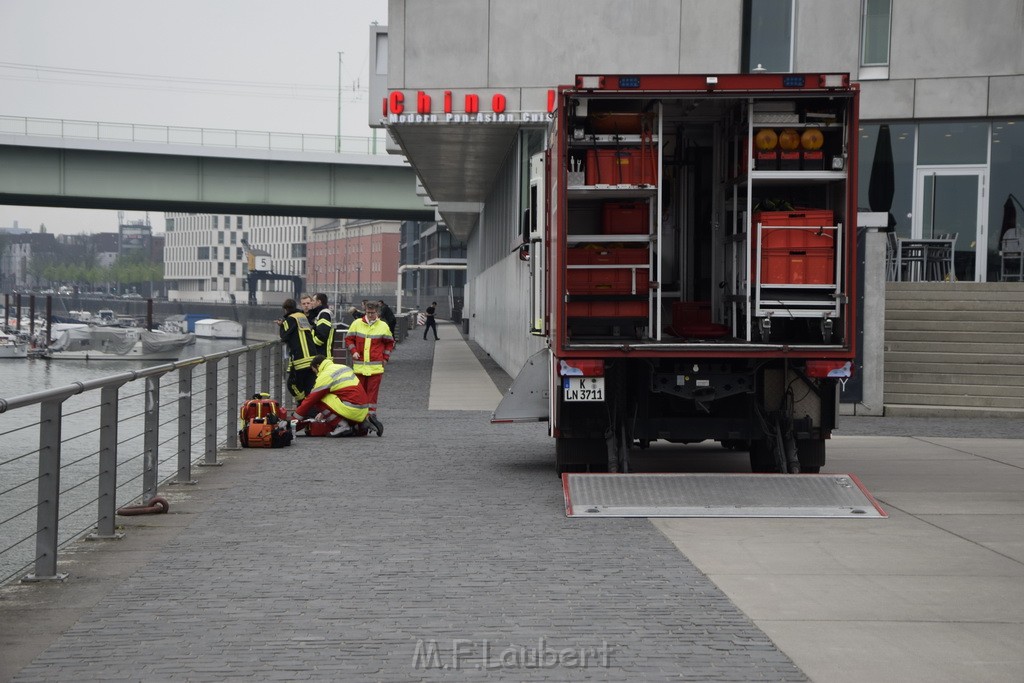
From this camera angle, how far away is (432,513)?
32.1ft

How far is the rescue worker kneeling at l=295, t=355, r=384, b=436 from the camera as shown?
1524 centimetres

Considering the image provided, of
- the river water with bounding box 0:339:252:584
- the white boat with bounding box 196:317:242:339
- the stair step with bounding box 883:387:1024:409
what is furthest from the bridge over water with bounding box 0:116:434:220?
the white boat with bounding box 196:317:242:339

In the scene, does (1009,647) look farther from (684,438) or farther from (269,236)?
(269,236)

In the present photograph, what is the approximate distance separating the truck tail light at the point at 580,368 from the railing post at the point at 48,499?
451cm

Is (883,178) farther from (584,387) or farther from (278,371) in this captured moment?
(584,387)

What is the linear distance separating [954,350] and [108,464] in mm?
15752

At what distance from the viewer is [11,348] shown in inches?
3174

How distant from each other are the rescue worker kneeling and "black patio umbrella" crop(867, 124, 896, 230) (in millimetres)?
15226

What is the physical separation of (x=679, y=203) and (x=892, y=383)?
916 cm

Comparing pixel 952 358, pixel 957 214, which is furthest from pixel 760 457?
pixel 957 214

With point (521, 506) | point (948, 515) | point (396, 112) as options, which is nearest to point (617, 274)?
point (521, 506)

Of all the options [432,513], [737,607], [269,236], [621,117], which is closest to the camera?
[737,607]

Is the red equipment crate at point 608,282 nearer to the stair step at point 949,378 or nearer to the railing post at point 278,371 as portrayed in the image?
the railing post at point 278,371
